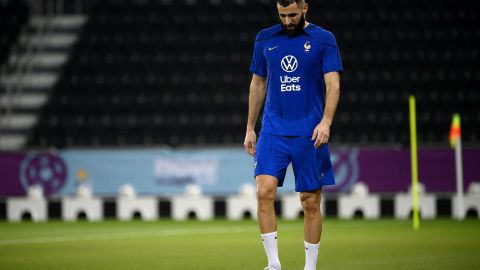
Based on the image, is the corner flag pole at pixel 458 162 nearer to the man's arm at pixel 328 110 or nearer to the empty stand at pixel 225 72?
the empty stand at pixel 225 72

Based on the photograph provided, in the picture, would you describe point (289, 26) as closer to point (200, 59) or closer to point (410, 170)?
point (410, 170)

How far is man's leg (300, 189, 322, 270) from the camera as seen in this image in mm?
6309

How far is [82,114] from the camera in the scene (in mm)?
19844

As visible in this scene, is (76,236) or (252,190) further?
(252,190)

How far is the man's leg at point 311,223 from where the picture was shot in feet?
20.7

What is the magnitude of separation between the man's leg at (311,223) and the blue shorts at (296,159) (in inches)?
3.3

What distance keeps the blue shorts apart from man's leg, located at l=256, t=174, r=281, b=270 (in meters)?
0.06

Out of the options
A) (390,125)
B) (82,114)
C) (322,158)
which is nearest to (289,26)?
(322,158)

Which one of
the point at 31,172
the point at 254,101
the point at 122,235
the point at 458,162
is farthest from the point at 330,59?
the point at 31,172

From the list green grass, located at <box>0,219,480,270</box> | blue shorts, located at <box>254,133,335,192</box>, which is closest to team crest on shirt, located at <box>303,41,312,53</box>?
blue shorts, located at <box>254,133,335,192</box>

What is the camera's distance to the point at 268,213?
20.6ft

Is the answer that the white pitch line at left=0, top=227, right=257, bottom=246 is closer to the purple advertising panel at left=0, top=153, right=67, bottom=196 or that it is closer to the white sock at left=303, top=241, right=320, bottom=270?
the purple advertising panel at left=0, top=153, right=67, bottom=196

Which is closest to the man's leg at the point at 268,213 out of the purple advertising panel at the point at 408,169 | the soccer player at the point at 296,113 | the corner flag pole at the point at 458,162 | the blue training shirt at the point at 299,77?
the soccer player at the point at 296,113

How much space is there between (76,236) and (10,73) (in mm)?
10693
